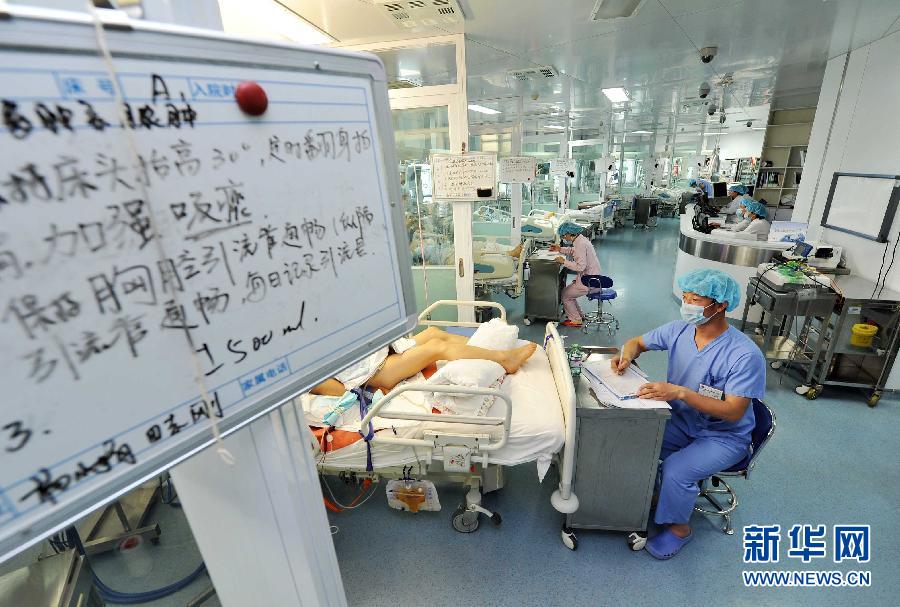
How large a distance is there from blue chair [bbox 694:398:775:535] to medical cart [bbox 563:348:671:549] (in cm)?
46

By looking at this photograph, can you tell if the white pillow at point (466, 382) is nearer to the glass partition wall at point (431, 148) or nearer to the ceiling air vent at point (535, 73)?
the glass partition wall at point (431, 148)

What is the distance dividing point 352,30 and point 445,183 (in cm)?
142

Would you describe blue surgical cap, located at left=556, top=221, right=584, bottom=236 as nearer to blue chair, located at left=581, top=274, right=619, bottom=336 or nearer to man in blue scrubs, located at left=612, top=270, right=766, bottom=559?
blue chair, located at left=581, top=274, right=619, bottom=336

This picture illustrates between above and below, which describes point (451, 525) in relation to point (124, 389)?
below

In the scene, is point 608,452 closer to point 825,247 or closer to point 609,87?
point 825,247

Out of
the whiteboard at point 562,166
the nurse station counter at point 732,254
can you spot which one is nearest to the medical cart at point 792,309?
the nurse station counter at point 732,254

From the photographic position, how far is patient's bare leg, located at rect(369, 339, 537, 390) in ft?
8.66

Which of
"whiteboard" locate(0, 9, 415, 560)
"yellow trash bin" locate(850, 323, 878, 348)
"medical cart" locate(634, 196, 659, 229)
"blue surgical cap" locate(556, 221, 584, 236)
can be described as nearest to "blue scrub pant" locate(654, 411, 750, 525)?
"whiteboard" locate(0, 9, 415, 560)

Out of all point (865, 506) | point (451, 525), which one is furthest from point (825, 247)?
point (451, 525)

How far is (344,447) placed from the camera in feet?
7.16

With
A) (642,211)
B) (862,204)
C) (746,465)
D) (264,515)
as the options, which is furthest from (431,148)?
(642,211)

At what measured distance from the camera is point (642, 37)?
371 centimetres

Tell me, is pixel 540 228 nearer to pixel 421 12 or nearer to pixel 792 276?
pixel 792 276

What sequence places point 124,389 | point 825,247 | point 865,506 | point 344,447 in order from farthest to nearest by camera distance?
1. point 825,247
2. point 865,506
3. point 344,447
4. point 124,389
